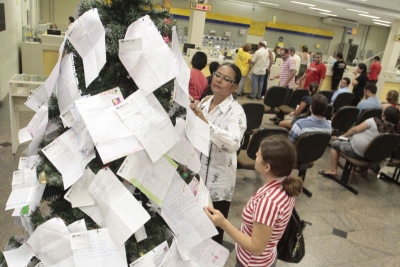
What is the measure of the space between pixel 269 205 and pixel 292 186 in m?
0.14

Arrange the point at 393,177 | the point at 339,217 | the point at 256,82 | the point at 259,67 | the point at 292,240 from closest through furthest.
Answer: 1. the point at 292,240
2. the point at 339,217
3. the point at 393,177
4. the point at 259,67
5. the point at 256,82

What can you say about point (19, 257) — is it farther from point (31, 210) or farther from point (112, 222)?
point (112, 222)

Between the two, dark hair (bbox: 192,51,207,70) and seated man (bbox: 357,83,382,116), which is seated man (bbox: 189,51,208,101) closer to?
dark hair (bbox: 192,51,207,70)

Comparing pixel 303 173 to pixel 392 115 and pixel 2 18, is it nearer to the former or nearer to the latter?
pixel 392 115

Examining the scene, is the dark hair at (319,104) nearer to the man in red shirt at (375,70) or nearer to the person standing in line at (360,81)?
the person standing in line at (360,81)

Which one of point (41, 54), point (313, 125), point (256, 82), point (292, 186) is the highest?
point (292, 186)

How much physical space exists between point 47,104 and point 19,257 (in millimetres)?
577

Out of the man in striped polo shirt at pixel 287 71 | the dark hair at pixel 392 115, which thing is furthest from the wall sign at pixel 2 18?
the dark hair at pixel 392 115

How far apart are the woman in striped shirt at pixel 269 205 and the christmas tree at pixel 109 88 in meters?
0.33

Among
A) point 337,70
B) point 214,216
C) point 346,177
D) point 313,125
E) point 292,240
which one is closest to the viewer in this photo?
point 214,216

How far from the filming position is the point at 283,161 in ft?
4.84

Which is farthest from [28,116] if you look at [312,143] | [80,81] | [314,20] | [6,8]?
[314,20]

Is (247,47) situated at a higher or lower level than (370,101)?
higher

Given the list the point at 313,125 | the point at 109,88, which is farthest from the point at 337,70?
the point at 109,88
